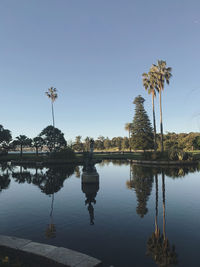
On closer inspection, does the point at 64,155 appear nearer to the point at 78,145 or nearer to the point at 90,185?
the point at 90,185

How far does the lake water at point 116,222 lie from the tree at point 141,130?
58.8m

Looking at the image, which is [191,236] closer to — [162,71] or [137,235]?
[137,235]

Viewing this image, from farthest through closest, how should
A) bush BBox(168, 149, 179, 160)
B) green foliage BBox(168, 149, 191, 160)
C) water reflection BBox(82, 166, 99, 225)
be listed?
bush BBox(168, 149, 179, 160) < green foliage BBox(168, 149, 191, 160) < water reflection BBox(82, 166, 99, 225)

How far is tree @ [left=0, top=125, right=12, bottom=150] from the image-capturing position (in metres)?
79.3

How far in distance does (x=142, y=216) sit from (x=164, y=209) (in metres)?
2.10

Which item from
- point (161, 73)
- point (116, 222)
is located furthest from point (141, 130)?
point (116, 222)

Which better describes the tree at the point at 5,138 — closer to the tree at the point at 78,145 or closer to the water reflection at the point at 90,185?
the tree at the point at 78,145

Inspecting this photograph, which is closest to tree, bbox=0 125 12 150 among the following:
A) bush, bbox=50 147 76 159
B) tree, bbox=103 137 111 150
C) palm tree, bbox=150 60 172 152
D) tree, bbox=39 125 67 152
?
tree, bbox=39 125 67 152

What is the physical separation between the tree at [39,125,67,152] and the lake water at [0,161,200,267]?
67.2 metres

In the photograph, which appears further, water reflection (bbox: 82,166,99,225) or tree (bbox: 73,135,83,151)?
tree (bbox: 73,135,83,151)

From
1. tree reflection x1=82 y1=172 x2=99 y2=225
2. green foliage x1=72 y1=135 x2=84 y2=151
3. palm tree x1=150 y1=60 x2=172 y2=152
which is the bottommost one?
tree reflection x1=82 y1=172 x2=99 y2=225

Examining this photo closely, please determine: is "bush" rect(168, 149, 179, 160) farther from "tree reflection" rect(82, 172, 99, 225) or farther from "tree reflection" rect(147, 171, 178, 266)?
Answer: "tree reflection" rect(147, 171, 178, 266)

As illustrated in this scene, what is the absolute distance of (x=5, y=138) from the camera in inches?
3167

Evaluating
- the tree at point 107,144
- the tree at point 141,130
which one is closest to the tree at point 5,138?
the tree at point 141,130
